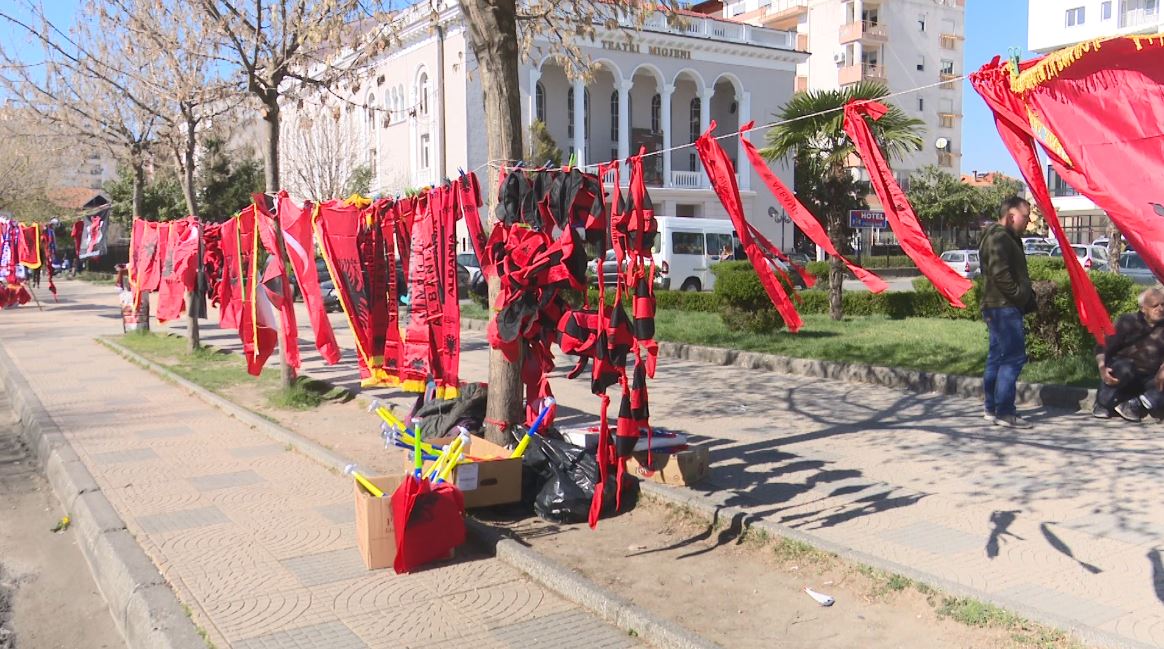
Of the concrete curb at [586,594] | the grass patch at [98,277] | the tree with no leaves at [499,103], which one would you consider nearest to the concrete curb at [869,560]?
the concrete curb at [586,594]

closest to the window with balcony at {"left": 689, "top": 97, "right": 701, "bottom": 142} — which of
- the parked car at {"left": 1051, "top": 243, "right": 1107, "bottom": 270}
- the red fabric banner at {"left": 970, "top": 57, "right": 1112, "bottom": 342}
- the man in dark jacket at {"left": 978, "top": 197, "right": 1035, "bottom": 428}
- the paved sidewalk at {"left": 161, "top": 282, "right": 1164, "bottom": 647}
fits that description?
the parked car at {"left": 1051, "top": 243, "right": 1107, "bottom": 270}

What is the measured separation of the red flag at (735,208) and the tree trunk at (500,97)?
2.08 metres

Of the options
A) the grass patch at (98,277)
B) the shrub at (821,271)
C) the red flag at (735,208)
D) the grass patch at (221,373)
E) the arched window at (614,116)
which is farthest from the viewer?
the grass patch at (98,277)

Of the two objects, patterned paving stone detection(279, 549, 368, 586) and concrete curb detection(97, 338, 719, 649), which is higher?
concrete curb detection(97, 338, 719, 649)

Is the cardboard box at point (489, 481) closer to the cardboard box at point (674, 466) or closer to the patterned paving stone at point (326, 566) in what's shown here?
the patterned paving stone at point (326, 566)

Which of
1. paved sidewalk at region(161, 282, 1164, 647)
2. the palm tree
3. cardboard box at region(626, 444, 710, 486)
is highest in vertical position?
the palm tree

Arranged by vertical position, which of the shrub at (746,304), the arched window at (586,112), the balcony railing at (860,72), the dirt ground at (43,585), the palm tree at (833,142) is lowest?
the dirt ground at (43,585)

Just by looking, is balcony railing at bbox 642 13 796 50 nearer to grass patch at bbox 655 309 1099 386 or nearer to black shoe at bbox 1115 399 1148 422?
grass patch at bbox 655 309 1099 386

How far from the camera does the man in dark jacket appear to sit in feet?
25.8

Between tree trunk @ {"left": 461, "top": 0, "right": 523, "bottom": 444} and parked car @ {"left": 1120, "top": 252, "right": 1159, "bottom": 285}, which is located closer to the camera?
tree trunk @ {"left": 461, "top": 0, "right": 523, "bottom": 444}

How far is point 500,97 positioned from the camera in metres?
7.00

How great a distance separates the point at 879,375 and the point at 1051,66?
24.7 feet

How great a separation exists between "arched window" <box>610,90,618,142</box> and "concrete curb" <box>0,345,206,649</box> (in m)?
35.4

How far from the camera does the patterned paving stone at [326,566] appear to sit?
4.98 metres
